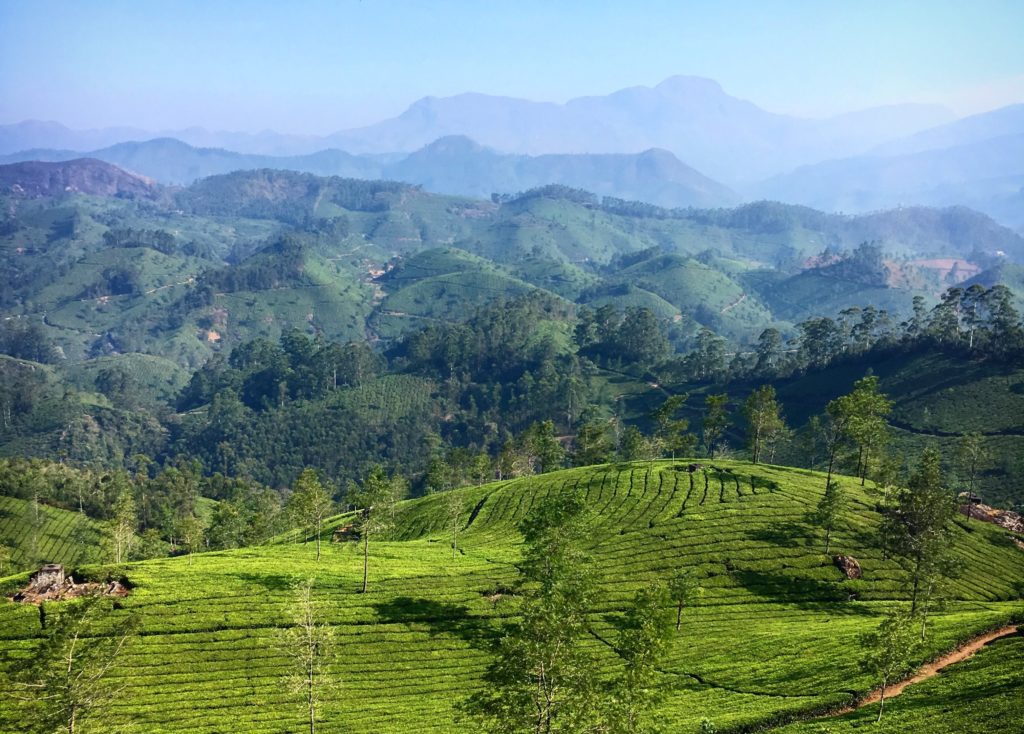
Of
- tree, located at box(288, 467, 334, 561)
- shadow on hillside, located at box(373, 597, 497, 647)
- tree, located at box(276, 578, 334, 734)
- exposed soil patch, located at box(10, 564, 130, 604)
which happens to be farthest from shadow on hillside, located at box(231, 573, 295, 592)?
tree, located at box(276, 578, 334, 734)

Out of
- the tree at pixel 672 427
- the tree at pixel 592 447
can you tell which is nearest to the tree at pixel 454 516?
the tree at pixel 592 447

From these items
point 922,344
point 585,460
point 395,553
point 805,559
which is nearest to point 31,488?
point 395,553

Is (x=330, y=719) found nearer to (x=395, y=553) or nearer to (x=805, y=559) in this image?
(x=395, y=553)

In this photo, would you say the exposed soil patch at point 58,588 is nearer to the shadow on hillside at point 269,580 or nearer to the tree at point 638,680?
the shadow on hillside at point 269,580

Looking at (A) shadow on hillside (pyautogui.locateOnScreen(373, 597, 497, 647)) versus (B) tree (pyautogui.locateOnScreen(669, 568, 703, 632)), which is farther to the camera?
(B) tree (pyautogui.locateOnScreen(669, 568, 703, 632))

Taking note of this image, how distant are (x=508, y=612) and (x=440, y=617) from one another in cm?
643

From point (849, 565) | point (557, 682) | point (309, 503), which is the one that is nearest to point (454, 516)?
point (309, 503)

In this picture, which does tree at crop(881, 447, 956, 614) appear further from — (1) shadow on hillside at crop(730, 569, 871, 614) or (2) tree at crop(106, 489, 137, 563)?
(2) tree at crop(106, 489, 137, 563)

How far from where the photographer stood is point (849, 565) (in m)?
68.4

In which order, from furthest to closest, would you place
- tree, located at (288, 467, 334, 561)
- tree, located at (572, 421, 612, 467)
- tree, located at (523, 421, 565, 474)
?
tree, located at (572, 421, 612, 467)
tree, located at (523, 421, 565, 474)
tree, located at (288, 467, 334, 561)

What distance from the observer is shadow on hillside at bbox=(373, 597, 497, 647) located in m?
55.1

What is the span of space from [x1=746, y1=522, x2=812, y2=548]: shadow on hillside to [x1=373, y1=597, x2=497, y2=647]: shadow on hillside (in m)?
35.1

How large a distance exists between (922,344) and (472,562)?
512 ft

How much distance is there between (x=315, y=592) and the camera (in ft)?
191
